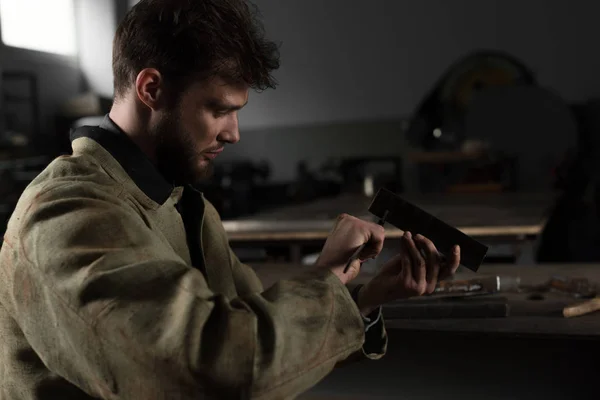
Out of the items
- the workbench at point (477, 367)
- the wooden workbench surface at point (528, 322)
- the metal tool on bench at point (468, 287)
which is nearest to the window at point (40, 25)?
the workbench at point (477, 367)

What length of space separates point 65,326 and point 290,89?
20.7ft

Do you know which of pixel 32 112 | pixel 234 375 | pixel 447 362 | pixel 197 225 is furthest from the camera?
pixel 32 112

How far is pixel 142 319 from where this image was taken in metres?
0.87

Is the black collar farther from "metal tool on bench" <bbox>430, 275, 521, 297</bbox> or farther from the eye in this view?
"metal tool on bench" <bbox>430, 275, 521, 297</bbox>

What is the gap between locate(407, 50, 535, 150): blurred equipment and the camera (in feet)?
20.1

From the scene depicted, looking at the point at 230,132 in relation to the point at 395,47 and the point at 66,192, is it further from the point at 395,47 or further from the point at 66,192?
the point at 395,47

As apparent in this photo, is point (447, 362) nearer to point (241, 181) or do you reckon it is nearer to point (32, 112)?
point (241, 181)

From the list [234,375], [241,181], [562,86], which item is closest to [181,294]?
[234,375]

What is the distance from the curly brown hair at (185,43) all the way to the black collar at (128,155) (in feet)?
0.19

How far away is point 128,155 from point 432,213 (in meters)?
2.48

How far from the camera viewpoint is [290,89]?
280 inches

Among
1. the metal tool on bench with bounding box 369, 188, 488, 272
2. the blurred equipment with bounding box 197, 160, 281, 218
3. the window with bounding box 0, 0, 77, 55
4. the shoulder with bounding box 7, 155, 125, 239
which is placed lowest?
the blurred equipment with bounding box 197, 160, 281, 218

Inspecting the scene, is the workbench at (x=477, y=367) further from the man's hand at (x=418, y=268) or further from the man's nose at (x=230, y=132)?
the man's nose at (x=230, y=132)

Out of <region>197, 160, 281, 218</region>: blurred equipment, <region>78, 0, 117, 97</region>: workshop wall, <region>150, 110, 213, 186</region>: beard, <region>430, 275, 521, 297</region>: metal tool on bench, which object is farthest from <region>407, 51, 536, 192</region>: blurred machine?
<region>150, 110, 213, 186</region>: beard
